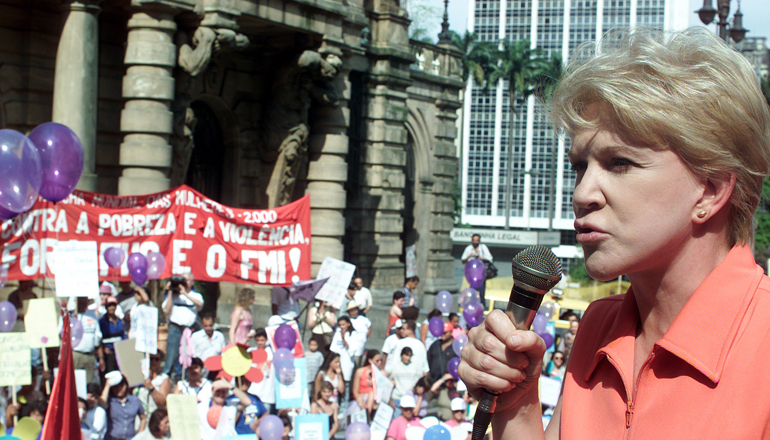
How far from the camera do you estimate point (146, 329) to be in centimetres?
852

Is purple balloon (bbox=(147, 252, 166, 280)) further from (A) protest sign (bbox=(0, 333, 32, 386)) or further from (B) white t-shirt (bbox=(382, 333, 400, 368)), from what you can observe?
(B) white t-shirt (bbox=(382, 333, 400, 368))

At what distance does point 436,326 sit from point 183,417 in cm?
414

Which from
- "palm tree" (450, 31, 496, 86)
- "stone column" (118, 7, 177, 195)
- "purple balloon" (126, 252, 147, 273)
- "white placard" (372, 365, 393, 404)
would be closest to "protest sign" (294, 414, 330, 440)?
"white placard" (372, 365, 393, 404)

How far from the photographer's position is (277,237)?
11742 mm

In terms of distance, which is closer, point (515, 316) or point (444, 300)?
point (515, 316)

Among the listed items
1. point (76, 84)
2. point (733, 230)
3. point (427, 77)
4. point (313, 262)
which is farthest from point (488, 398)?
point (427, 77)

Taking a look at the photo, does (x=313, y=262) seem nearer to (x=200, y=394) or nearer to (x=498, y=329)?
(x=200, y=394)

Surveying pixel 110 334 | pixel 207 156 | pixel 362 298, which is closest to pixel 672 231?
pixel 110 334

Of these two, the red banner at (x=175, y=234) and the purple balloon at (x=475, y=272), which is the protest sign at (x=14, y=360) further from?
the purple balloon at (x=475, y=272)

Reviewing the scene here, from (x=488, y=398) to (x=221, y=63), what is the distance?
15081mm

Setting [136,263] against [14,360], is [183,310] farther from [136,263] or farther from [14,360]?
[14,360]

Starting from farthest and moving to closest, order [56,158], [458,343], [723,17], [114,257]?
1. [723,17]
2. [114,257]
3. [458,343]
4. [56,158]

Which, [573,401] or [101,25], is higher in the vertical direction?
[101,25]

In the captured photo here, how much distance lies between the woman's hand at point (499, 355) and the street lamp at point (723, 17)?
36.5ft
